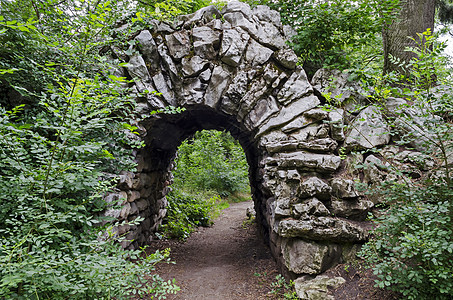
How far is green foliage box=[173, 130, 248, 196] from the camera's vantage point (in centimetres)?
1256

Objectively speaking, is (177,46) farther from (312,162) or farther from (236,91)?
(312,162)

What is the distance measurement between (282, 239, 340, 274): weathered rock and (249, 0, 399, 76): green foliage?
304 cm

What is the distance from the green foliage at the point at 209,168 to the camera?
1256 centimetres

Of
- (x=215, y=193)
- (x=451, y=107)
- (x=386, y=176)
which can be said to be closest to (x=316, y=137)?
(x=386, y=176)

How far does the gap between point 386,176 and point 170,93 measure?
3.83 m

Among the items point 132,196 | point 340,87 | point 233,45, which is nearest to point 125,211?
point 132,196

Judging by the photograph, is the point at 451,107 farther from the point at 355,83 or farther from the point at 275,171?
the point at 275,171

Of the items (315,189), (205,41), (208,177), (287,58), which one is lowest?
(208,177)

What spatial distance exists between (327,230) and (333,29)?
351 cm

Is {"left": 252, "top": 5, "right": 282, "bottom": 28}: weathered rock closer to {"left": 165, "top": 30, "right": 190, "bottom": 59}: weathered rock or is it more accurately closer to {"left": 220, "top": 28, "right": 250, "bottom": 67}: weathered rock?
{"left": 220, "top": 28, "right": 250, "bottom": 67}: weathered rock

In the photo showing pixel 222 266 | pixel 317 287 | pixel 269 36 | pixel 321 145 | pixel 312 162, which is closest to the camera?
pixel 317 287

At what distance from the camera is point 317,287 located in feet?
11.1

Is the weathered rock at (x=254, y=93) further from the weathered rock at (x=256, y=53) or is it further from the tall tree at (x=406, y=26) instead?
the tall tree at (x=406, y=26)

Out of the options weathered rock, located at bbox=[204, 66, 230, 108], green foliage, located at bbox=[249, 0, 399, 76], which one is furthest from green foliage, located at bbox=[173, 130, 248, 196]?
green foliage, located at bbox=[249, 0, 399, 76]
